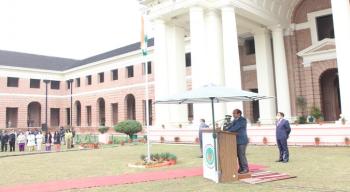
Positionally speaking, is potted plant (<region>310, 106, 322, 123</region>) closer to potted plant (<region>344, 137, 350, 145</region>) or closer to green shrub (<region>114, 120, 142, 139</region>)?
potted plant (<region>344, 137, 350, 145</region>)

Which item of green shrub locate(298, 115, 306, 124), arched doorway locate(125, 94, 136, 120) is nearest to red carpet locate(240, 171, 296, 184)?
green shrub locate(298, 115, 306, 124)

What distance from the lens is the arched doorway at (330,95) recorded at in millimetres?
26922

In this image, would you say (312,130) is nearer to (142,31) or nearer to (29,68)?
(142,31)

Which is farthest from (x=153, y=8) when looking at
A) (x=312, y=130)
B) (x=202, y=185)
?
(x=202, y=185)

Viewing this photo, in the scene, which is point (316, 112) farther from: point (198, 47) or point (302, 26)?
point (198, 47)

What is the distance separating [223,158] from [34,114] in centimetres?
4986

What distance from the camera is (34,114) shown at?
174ft

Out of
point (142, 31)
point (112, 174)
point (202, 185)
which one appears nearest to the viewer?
point (202, 185)

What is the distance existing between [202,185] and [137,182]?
1849mm

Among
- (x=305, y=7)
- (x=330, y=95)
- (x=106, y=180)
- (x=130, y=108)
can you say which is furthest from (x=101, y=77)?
(x=106, y=180)

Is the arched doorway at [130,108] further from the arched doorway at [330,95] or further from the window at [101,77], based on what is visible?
the arched doorway at [330,95]

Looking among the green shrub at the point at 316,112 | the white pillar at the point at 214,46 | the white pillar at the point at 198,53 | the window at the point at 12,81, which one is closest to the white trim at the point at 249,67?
the green shrub at the point at 316,112

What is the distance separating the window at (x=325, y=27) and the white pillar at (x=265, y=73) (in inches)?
151

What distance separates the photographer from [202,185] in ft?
27.4
